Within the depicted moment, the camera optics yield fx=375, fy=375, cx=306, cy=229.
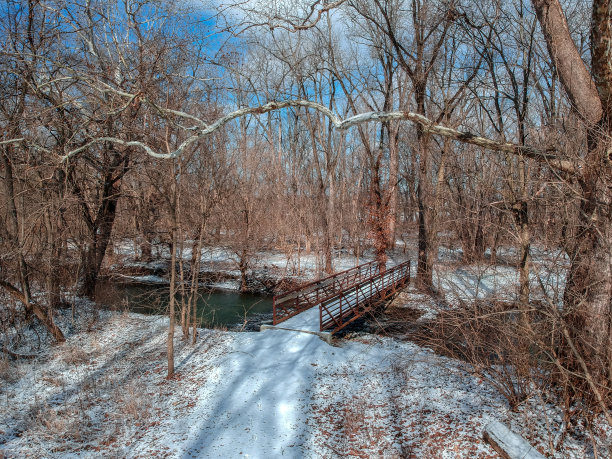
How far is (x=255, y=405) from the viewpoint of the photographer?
6.55 meters

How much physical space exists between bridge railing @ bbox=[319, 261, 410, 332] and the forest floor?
0.97m

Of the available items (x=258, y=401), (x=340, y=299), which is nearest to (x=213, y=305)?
(x=340, y=299)

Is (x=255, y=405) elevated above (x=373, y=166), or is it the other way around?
(x=373, y=166)

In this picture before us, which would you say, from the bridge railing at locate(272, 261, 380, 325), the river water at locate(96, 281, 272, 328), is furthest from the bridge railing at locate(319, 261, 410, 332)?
the river water at locate(96, 281, 272, 328)

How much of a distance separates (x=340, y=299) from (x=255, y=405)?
4668mm

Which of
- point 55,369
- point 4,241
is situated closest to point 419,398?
point 55,369

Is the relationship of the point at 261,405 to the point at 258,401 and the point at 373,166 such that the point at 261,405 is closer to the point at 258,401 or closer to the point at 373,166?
the point at 258,401

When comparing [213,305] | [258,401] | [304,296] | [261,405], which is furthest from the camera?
[213,305]

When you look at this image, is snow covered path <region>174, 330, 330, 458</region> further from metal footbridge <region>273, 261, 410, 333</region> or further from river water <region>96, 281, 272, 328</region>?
river water <region>96, 281, 272, 328</region>

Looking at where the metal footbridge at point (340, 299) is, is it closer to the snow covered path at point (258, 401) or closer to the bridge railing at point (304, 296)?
the bridge railing at point (304, 296)

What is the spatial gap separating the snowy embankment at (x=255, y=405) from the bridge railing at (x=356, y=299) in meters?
0.99

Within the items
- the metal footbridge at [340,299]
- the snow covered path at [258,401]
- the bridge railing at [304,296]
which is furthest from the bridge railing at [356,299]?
the snow covered path at [258,401]

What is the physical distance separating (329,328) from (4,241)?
9103 millimetres

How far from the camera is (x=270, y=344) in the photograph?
8992mm
